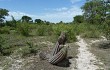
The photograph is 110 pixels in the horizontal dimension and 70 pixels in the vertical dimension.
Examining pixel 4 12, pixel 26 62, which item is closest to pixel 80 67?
pixel 26 62

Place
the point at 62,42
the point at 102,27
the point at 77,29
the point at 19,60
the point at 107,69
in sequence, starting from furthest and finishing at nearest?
the point at 77,29, the point at 102,27, the point at 19,60, the point at 62,42, the point at 107,69

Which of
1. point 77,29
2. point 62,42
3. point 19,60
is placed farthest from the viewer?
point 77,29

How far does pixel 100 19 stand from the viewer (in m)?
15.3

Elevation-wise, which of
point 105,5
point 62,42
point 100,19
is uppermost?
point 105,5

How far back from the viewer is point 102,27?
1505 cm

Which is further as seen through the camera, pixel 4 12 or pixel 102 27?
pixel 4 12

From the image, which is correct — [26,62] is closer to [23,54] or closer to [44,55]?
[44,55]

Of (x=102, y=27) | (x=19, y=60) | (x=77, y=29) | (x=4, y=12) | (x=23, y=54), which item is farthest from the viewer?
(x=4, y=12)

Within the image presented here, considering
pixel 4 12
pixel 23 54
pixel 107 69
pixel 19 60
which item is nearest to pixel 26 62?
pixel 19 60

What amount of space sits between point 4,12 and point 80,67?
160ft

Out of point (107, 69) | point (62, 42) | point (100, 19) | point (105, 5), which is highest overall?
point (105, 5)

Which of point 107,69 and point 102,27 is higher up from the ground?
point 102,27

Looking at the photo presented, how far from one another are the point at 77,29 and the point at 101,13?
12.8 m

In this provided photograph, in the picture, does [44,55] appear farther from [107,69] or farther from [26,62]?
[107,69]
